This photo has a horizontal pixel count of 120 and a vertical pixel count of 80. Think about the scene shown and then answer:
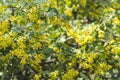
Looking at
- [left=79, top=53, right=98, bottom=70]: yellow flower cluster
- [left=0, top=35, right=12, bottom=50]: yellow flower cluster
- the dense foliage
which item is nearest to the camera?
[left=0, top=35, right=12, bottom=50]: yellow flower cluster

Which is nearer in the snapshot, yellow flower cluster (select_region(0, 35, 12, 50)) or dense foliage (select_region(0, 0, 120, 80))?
yellow flower cluster (select_region(0, 35, 12, 50))

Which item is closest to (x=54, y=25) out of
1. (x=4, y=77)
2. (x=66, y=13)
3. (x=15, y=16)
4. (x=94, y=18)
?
(x=66, y=13)

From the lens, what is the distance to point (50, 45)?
3035 millimetres

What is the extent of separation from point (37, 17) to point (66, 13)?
0.50 m

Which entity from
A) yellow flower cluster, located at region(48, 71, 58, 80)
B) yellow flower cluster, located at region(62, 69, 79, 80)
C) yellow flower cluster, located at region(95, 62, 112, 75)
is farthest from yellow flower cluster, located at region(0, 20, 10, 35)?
yellow flower cluster, located at region(95, 62, 112, 75)

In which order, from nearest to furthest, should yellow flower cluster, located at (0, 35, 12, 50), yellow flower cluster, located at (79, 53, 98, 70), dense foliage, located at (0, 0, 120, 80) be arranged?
yellow flower cluster, located at (0, 35, 12, 50) < dense foliage, located at (0, 0, 120, 80) < yellow flower cluster, located at (79, 53, 98, 70)

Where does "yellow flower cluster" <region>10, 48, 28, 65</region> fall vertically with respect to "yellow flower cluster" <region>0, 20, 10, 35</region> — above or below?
below

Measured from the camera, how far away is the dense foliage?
2.85 m

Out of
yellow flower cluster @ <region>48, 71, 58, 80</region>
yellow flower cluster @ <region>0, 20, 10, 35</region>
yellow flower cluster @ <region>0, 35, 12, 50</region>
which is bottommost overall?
yellow flower cluster @ <region>48, 71, 58, 80</region>

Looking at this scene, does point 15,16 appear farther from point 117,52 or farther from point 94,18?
point 94,18

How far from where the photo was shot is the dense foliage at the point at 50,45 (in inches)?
112

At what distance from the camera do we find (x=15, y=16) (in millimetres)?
2947

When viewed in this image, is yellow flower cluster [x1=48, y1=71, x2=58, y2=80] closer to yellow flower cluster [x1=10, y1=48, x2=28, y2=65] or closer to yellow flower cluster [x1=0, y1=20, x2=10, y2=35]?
yellow flower cluster [x1=10, y1=48, x2=28, y2=65]

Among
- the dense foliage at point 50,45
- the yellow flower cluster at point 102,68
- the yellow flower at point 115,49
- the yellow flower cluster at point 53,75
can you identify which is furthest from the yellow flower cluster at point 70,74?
the yellow flower at point 115,49
